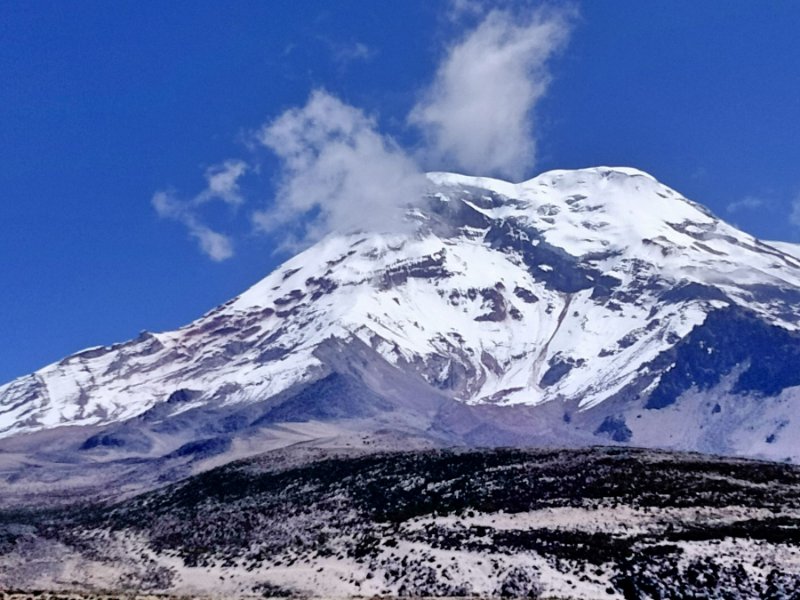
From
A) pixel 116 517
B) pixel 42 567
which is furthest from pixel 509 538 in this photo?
pixel 116 517

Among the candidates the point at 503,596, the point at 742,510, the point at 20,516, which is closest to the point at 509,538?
the point at 503,596

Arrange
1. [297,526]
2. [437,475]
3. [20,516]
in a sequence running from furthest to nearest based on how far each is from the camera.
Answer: [20,516] → [437,475] → [297,526]

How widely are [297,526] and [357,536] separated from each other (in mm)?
10637

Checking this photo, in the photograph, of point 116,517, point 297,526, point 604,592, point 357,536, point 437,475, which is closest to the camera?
point 604,592

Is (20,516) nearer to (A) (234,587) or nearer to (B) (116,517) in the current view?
(B) (116,517)

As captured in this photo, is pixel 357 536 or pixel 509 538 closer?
pixel 509 538

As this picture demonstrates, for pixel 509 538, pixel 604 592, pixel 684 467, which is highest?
pixel 684 467

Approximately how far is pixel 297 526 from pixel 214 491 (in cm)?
2815

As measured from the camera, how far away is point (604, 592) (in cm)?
6662

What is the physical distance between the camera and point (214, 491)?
404 feet

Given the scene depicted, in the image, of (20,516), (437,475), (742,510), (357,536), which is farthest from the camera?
(20,516)

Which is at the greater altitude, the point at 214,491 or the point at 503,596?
the point at 214,491

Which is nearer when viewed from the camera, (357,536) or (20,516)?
(357,536)

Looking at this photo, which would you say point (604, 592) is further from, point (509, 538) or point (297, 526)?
point (297, 526)
